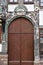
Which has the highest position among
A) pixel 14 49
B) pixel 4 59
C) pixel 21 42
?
pixel 21 42

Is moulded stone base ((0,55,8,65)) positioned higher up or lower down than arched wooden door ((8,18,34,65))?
lower down

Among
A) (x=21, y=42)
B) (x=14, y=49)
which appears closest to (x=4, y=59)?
(x=14, y=49)

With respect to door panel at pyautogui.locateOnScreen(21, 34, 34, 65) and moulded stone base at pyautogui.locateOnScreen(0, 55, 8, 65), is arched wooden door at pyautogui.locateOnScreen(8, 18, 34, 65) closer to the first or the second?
door panel at pyautogui.locateOnScreen(21, 34, 34, 65)

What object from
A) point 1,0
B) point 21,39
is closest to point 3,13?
point 1,0

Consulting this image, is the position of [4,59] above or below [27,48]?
below

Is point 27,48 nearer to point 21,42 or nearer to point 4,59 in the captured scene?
point 21,42

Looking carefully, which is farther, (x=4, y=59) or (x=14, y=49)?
(x=14, y=49)

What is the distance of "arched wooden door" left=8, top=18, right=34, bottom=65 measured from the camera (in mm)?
14375

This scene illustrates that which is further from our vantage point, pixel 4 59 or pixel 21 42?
pixel 21 42

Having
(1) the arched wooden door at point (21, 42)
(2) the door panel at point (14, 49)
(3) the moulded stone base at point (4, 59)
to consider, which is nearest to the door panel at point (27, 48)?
(1) the arched wooden door at point (21, 42)

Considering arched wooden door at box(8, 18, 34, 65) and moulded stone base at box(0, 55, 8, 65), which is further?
arched wooden door at box(8, 18, 34, 65)

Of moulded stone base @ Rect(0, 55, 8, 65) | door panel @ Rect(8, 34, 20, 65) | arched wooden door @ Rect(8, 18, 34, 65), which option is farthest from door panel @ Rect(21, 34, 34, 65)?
moulded stone base @ Rect(0, 55, 8, 65)

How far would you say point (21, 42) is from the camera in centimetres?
1440

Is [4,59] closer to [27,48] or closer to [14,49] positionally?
[14,49]
